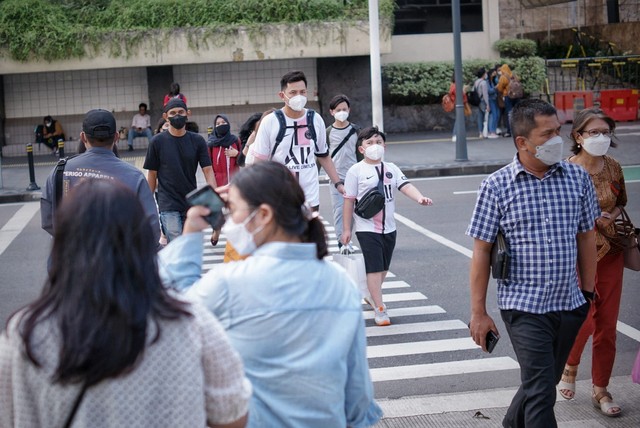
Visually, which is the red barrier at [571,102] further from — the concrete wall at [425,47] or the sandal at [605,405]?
the sandal at [605,405]

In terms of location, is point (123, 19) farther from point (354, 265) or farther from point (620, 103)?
point (354, 265)

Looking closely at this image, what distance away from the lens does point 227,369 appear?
2629 mm

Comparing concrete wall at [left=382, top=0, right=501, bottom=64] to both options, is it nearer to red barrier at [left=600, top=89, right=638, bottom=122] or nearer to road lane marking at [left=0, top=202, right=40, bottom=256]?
red barrier at [left=600, top=89, right=638, bottom=122]

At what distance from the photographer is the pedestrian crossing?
7277 millimetres

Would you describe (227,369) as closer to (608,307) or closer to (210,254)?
(608,307)

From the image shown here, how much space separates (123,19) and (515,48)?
11.5 metres

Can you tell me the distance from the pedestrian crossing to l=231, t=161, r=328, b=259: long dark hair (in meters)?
4.07

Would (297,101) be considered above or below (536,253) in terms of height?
above

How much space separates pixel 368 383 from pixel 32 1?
2392 cm

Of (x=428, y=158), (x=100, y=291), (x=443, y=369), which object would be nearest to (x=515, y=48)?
(x=428, y=158)

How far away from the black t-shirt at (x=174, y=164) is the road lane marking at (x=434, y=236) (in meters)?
3.87

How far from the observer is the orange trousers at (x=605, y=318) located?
6160 mm

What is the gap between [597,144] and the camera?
6027mm

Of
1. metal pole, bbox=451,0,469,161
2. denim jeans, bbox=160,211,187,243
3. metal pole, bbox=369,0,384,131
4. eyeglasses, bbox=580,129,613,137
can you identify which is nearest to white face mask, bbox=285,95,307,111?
denim jeans, bbox=160,211,187,243
